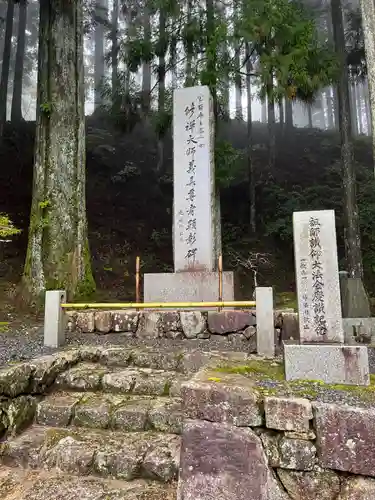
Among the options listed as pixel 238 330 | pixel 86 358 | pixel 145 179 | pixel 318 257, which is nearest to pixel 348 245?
pixel 238 330

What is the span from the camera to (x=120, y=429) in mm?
2832

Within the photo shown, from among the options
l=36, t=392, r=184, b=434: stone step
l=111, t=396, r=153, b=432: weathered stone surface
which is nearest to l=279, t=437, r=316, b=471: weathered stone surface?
l=36, t=392, r=184, b=434: stone step

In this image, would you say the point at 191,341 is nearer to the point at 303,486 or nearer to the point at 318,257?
the point at 318,257

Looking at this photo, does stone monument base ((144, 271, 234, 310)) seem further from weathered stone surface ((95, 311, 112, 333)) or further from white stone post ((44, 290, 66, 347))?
white stone post ((44, 290, 66, 347))

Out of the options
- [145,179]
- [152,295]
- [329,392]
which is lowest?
[329,392]

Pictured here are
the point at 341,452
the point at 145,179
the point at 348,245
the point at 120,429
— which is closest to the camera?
the point at 341,452

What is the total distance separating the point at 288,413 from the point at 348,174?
317 inches

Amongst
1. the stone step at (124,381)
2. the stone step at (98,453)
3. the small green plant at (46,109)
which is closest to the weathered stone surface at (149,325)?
the stone step at (124,381)

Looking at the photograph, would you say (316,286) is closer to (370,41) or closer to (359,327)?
(359,327)

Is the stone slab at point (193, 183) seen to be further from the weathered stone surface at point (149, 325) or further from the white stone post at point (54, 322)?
the white stone post at point (54, 322)

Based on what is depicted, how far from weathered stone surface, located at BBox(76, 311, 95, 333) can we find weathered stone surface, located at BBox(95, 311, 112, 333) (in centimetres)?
5

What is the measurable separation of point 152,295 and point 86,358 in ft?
5.50

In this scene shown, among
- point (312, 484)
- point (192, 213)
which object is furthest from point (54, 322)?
point (312, 484)

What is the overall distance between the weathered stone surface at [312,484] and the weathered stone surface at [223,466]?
0.07 metres
